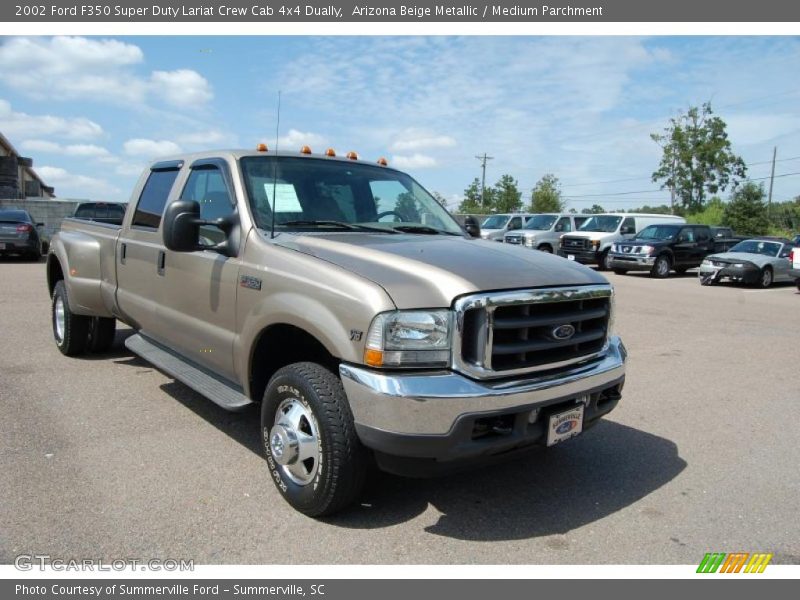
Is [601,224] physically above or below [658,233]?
above

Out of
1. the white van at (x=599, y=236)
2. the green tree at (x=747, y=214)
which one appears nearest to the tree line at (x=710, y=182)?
the green tree at (x=747, y=214)

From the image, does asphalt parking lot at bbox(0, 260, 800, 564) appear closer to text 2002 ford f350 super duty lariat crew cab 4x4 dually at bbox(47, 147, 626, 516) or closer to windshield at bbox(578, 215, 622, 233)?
text 2002 ford f350 super duty lariat crew cab 4x4 dually at bbox(47, 147, 626, 516)

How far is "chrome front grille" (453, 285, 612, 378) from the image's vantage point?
3.04 metres

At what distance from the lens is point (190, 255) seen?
439 cm

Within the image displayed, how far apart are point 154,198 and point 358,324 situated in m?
3.12

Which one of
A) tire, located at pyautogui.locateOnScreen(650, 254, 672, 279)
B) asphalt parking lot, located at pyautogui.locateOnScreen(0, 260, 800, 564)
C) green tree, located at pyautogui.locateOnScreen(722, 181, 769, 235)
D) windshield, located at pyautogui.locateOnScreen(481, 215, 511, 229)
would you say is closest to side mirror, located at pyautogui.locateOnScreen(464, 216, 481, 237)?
asphalt parking lot, located at pyautogui.locateOnScreen(0, 260, 800, 564)

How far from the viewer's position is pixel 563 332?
11.2 ft

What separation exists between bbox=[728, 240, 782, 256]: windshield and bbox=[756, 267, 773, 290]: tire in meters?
0.80

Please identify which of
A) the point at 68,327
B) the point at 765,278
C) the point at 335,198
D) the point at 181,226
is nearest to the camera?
the point at 181,226

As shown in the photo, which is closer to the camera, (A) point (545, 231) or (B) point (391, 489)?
(B) point (391, 489)

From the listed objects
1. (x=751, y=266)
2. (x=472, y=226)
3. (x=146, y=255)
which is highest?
(x=472, y=226)

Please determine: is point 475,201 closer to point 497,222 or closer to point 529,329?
point 497,222

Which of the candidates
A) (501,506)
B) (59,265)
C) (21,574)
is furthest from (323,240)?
(59,265)

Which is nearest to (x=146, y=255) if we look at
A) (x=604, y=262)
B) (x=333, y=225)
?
(x=333, y=225)
